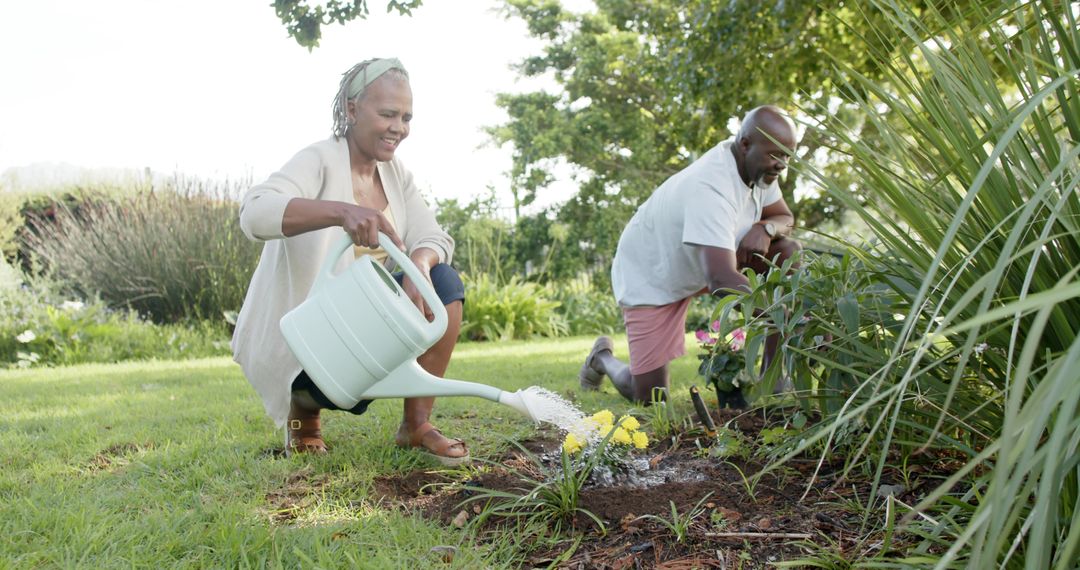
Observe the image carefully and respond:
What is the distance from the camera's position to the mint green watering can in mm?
2102

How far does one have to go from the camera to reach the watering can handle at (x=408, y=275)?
7.00ft

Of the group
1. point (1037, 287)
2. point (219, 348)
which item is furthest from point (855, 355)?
point (219, 348)

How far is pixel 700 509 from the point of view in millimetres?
1815

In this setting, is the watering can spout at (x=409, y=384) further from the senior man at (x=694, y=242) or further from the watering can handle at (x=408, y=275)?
the senior man at (x=694, y=242)

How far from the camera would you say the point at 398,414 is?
11.0 ft

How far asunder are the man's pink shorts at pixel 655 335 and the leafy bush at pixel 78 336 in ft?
13.7

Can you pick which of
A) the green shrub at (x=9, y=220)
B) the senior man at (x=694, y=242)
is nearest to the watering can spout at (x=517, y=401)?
the senior man at (x=694, y=242)

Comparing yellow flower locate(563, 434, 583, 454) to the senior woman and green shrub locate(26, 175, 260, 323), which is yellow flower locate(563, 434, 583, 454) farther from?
green shrub locate(26, 175, 260, 323)

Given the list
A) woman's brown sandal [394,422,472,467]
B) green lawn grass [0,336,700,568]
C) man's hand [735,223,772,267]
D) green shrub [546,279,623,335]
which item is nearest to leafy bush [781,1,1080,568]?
green lawn grass [0,336,700,568]

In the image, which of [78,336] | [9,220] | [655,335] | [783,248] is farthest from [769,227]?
[9,220]

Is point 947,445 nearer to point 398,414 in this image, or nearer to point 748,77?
point 398,414

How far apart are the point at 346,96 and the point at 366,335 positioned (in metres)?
0.91

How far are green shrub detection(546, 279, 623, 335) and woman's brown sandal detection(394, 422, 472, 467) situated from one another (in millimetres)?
5662

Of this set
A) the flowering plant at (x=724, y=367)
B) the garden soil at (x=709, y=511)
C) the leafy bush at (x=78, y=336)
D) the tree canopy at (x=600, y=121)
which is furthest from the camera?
the tree canopy at (x=600, y=121)
